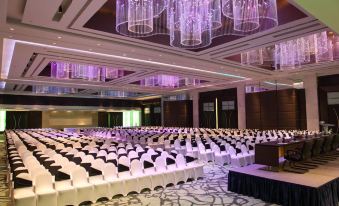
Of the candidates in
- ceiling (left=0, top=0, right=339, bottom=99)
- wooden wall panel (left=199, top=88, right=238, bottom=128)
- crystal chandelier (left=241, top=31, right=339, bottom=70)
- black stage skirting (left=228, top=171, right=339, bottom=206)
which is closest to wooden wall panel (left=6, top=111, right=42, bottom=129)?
ceiling (left=0, top=0, right=339, bottom=99)

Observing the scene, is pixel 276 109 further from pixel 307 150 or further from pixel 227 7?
pixel 227 7

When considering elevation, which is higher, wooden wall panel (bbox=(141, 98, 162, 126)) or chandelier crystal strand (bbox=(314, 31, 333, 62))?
chandelier crystal strand (bbox=(314, 31, 333, 62))

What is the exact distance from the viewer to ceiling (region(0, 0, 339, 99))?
21.7 ft

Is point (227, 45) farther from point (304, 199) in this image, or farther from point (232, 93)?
point (232, 93)

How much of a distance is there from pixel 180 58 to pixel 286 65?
4464 millimetres

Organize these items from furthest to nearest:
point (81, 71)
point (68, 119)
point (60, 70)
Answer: point (68, 119) → point (81, 71) → point (60, 70)

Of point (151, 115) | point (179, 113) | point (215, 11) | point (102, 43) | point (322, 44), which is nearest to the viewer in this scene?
point (215, 11)

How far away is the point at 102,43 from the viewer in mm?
8953

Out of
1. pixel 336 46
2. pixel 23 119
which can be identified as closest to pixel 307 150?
pixel 336 46

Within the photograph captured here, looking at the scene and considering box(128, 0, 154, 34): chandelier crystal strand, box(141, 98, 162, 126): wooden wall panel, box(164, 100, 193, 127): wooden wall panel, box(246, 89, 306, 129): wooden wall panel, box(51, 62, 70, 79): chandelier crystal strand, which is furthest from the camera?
box(141, 98, 162, 126): wooden wall panel

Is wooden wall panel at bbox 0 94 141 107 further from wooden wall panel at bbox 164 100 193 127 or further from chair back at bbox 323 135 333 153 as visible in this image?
chair back at bbox 323 135 333 153

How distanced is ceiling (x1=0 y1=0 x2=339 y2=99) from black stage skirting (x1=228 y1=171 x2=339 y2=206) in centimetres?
435

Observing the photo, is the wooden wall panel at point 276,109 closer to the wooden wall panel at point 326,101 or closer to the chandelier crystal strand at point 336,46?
the wooden wall panel at point 326,101

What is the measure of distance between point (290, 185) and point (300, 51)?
684 cm
